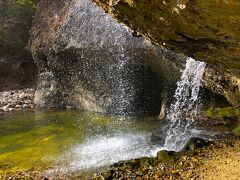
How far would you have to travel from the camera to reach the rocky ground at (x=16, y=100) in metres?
23.8

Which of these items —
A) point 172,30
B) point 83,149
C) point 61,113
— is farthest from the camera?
point 61,113

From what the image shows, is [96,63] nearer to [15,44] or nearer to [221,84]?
[221,84]

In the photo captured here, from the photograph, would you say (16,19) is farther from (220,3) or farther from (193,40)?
(220,3)

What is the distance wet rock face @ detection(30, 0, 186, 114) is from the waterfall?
604mm

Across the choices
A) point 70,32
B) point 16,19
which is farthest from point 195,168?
point 16,19

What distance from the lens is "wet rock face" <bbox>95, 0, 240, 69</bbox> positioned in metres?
5.34

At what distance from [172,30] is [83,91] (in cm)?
1450

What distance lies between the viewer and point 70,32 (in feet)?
63.9

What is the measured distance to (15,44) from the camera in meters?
29.2

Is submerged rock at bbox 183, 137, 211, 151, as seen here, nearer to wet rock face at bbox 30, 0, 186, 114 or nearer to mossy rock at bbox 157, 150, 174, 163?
mossy rock at bbox 157, 150, 174, 163

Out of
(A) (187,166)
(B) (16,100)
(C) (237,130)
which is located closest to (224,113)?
(C) (237,130)

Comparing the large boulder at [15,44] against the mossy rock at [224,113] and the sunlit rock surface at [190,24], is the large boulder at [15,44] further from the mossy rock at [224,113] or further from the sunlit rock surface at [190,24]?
the sunlit rock surface at [190,24]

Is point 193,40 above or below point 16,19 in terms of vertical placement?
below

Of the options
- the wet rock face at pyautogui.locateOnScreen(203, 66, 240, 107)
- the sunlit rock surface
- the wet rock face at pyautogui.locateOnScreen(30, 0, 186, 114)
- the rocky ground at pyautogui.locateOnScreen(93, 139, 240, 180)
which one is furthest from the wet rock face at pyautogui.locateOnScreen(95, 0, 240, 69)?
the wet rock face at pyautogui.locateOnScreen(30, 0, 186, 114)
